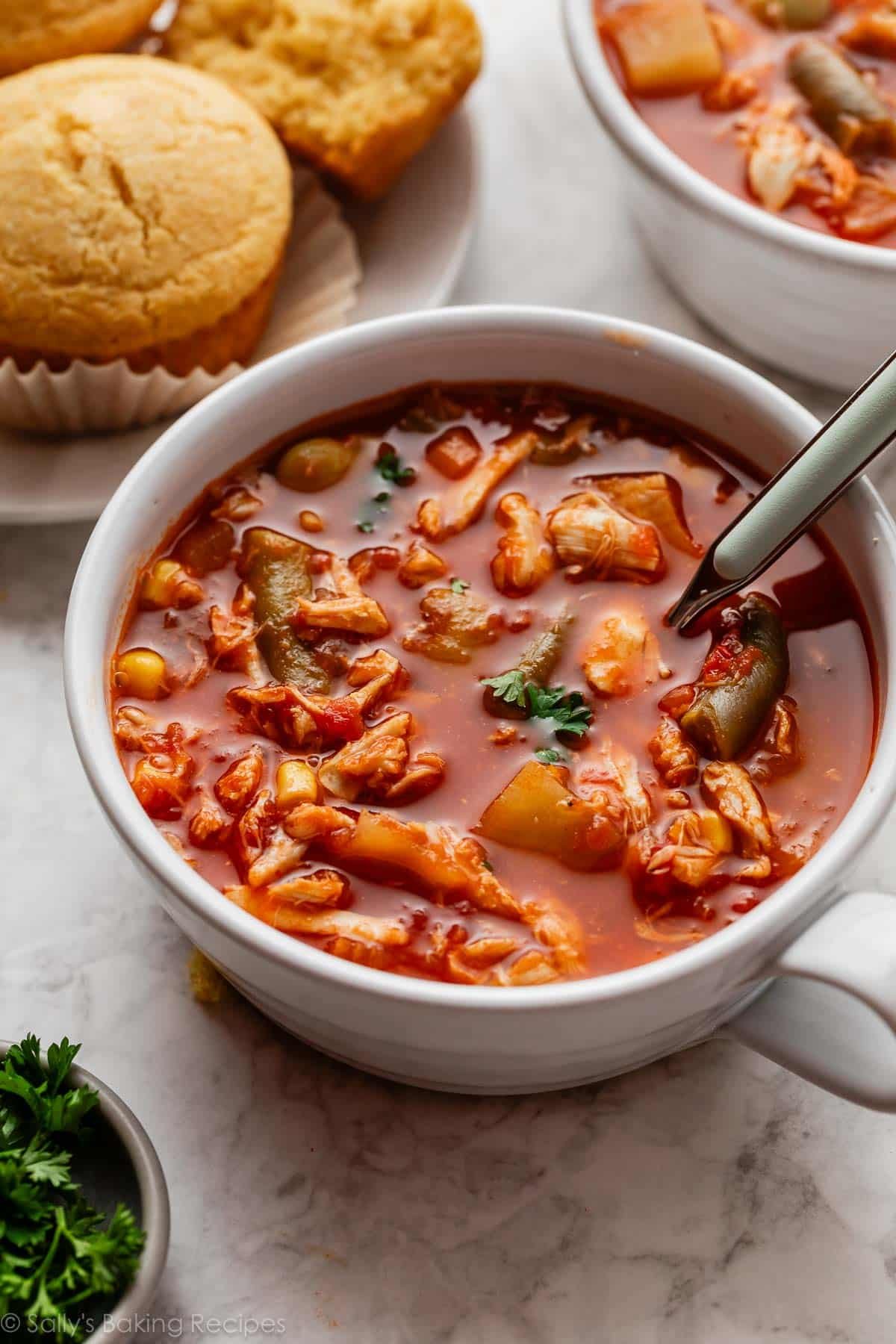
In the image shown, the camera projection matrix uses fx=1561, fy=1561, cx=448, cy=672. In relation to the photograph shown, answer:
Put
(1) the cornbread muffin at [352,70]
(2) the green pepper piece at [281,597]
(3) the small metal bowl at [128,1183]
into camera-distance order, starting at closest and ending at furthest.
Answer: (3) the small metal bowl at [128,1183] < (2) the green pepper piece at [281,597] < (1) the cornbread muffin at [352,70]

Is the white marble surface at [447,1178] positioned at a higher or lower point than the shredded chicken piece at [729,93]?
lower

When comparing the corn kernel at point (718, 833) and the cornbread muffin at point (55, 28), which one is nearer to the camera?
the corn kernel at point (718, 833)

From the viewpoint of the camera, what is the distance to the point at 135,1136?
6.88 ft

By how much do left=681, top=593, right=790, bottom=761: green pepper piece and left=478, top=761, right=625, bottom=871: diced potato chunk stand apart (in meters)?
0.20

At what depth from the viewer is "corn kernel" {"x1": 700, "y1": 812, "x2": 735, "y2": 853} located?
6.92 ft

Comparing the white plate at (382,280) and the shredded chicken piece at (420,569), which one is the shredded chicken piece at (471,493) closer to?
the shredded chicken piece at (420,569)

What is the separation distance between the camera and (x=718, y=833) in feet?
6.93

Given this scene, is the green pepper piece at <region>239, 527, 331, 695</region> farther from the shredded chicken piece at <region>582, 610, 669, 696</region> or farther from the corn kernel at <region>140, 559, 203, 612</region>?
the shredded chicken piece at <region>582, 610, 669, 696</region>

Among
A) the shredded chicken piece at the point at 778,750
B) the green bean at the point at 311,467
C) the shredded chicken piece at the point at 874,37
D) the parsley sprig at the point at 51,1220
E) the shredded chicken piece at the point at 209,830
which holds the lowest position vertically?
the parsley sprig at the point at 51,1220

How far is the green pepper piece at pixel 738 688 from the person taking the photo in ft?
7.22

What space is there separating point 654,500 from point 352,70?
1.29m

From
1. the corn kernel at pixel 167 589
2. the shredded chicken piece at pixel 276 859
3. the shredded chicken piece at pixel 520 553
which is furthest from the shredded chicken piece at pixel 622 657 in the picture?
the corn kernel at pixel 167 589

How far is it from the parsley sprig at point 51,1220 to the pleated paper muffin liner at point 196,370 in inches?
50.4

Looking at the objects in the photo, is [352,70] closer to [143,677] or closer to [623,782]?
[143,677]
